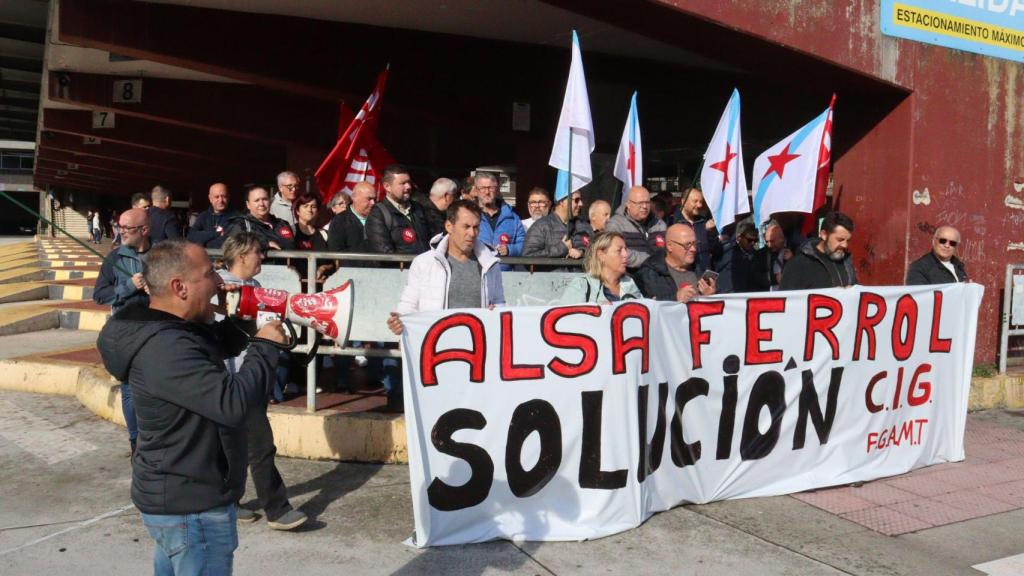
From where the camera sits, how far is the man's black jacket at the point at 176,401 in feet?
8.96

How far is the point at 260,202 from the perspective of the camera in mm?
7188

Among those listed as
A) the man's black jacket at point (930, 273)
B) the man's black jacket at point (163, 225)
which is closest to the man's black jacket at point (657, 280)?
the man's black jacket at point (930, 273)

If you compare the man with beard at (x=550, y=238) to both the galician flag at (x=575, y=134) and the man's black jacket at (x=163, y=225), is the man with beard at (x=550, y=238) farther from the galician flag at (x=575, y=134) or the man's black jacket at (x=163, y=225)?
the man's black jacket at (x=163, y=225)

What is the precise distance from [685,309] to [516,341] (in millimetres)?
1110

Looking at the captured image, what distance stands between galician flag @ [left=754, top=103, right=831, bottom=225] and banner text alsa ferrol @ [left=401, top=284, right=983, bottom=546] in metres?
1.59

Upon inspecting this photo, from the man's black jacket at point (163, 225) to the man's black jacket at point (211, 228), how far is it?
0.27 metres

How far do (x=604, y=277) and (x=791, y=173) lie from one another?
3167 millimetres

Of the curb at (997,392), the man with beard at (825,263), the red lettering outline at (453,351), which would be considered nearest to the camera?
the red lettering outline at (453,351)

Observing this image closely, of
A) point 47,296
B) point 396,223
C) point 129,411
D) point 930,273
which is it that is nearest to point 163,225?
point 396,223

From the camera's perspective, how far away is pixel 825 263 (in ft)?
21.7

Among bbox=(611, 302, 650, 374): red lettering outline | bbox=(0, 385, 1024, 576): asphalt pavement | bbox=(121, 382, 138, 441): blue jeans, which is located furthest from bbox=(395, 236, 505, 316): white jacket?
bbox=(121, 382, 138, 441): blue jeans

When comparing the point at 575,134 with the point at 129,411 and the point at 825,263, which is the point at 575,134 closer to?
the point at 825,263

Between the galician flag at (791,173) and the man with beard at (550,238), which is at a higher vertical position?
the galician flag at (791,173)

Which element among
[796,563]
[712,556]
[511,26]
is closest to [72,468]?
[712,556]
